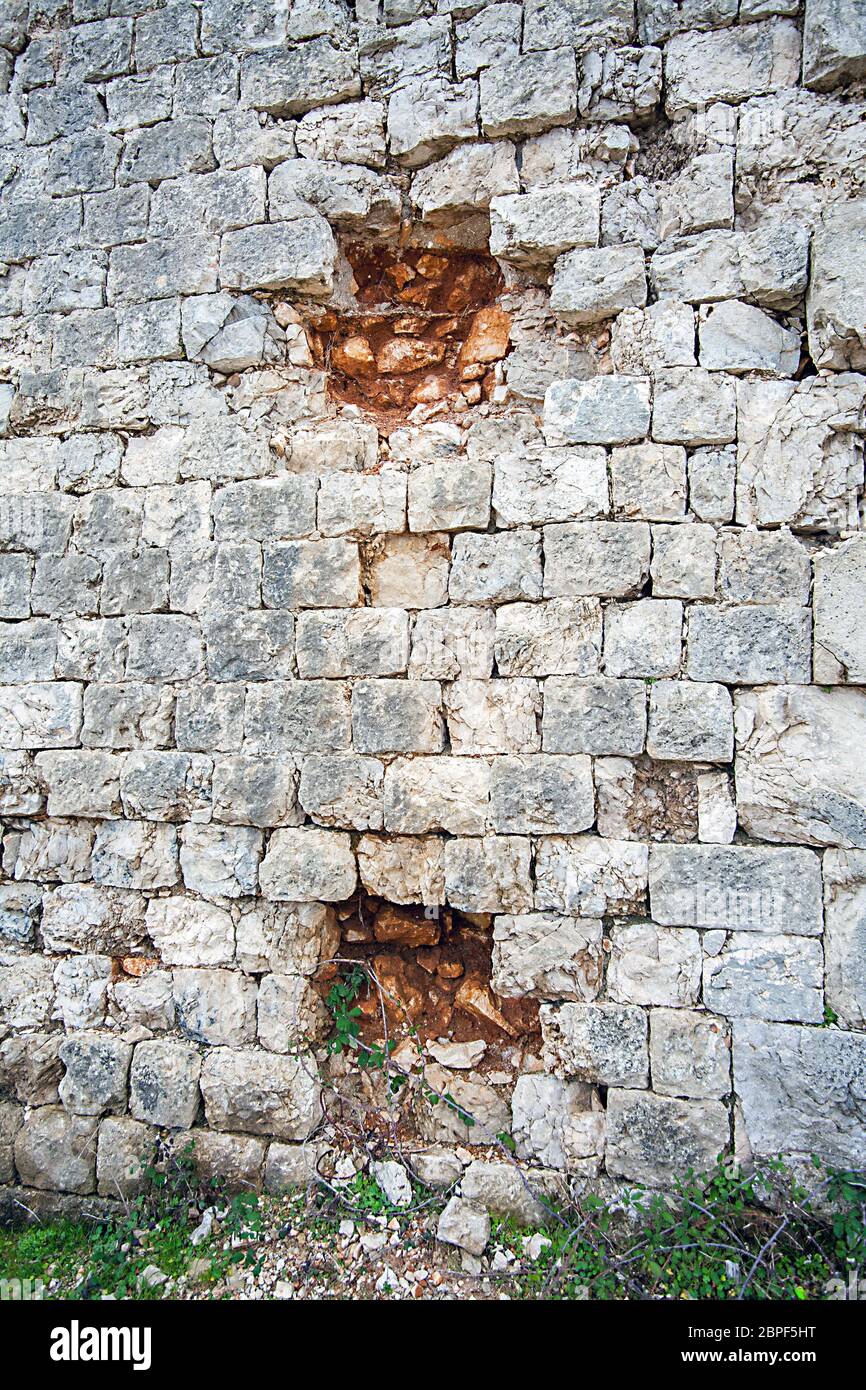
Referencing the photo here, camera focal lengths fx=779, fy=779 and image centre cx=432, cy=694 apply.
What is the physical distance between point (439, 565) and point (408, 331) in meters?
1.23

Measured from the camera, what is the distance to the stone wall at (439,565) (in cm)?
300

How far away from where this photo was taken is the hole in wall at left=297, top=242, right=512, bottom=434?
357 cm

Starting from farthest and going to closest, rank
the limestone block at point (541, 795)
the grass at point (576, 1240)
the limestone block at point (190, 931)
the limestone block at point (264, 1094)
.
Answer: the limestone block at point (190, 931)
the limestone block at point (264, 1094)
the limestone block at point (541, 795)
the grass at point (576, 1240)

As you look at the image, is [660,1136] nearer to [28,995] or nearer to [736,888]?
[736,888]

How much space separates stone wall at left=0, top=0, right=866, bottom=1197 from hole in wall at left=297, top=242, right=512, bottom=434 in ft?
0.06

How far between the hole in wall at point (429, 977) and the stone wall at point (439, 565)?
0.13 feet

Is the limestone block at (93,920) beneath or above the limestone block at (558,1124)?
above

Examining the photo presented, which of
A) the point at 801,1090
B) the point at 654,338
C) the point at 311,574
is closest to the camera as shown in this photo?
Answer: the point at 801,1090

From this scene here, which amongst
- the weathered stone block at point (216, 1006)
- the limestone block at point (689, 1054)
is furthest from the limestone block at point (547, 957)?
the weathered stone block at point (216, 1006)

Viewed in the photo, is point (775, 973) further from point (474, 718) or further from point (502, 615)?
point (502, 615)

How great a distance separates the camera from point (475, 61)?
11.0 feet

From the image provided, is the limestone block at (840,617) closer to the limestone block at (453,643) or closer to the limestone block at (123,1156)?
the limestone block at (453,643)

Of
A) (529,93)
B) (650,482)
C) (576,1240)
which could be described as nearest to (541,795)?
(650,482)

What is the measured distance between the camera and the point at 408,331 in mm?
3695
